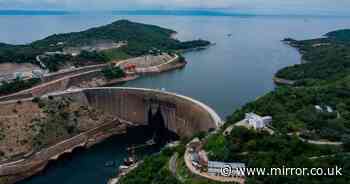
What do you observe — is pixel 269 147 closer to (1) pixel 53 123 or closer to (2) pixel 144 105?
(1) pixel 53 123

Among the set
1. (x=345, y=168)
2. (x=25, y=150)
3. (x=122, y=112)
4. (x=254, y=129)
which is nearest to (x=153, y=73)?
(x=122, y=112)

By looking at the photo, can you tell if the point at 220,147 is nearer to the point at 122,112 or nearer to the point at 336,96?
the point at 336,96

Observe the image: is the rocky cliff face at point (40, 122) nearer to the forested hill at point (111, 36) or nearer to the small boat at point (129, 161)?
the small boat at point (129, 161)

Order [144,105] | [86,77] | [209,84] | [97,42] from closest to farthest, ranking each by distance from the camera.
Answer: [144,105]
[209,84]
[86,77]
[97,42]

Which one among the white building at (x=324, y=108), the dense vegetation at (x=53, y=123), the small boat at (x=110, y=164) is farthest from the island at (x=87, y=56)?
the white building at (x=324, y=108)

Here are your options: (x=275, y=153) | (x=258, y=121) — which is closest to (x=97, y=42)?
(x=258, y=121)

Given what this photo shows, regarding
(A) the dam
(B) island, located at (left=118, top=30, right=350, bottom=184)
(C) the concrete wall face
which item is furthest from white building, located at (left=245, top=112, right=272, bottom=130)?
(C) the concrete wall face

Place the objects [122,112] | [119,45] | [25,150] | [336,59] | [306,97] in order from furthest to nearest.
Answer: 1. [119,45]
2. [336,59]
3. [122,112]
4. [25,150]
5. [306,97]
